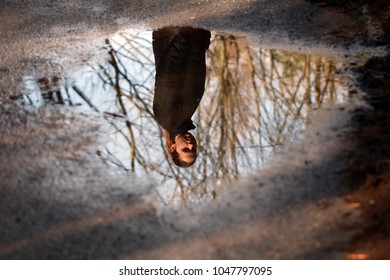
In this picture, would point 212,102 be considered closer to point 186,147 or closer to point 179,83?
point 179,83

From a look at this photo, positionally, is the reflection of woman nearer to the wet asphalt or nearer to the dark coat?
the dark coat

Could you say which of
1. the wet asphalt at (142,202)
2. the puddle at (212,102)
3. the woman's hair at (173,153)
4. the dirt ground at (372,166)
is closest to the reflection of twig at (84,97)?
the puddle at (212,102)

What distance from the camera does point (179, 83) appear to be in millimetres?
4938

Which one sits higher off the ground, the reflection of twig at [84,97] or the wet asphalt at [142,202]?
the reflection of twig at [84,97]

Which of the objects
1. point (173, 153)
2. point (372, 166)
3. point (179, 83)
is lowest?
point (372, 166)

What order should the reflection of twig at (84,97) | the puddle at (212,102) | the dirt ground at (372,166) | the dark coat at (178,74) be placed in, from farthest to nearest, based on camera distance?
1. the reflection of twig at (84,97)
2. the dark coat at (178,74)
3. the puddle at (212,102)
4. the dirt ground at (372,166)

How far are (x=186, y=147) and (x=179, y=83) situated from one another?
3.21ft

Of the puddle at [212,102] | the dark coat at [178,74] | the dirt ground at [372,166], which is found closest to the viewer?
the dirt ground at [372,166]

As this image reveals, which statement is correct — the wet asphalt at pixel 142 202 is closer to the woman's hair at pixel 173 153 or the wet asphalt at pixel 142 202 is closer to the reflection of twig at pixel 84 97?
the reflection of twig at pixel 84 97

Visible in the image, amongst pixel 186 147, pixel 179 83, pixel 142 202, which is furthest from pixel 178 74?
pixel 142 202

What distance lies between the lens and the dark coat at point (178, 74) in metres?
4.56

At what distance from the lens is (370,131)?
415 centimetres

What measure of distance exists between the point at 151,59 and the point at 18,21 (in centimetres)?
203
